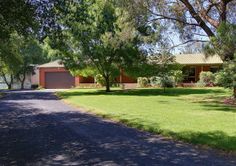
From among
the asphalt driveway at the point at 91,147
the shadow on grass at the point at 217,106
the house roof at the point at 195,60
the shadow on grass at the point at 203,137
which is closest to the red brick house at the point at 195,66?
the house roof at the point at 195,60

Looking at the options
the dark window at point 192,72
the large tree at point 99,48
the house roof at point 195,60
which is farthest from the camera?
the dark window at point 192,72

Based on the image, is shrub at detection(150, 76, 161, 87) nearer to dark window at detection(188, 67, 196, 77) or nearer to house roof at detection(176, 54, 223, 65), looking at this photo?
house roof at detection(176, 54, 223, 65)

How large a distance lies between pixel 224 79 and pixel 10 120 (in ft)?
42.0

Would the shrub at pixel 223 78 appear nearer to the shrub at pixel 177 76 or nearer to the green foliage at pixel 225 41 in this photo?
the green foliage at pixel 225 41

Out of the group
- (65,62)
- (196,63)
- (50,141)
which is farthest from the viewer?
(196,63)

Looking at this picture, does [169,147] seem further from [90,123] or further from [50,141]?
[90,123]

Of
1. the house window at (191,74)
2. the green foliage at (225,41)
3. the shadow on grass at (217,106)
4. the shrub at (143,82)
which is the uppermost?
the green foliage at (225,41)

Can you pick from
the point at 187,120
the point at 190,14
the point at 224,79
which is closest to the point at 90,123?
the point at 187,120

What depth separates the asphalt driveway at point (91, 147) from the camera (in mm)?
8898

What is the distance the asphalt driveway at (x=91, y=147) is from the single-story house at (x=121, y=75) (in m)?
36.1

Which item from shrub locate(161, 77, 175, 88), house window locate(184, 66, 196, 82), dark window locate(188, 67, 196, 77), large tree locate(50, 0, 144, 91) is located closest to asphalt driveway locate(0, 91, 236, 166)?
large tree locate(50, 0, 144, 91)

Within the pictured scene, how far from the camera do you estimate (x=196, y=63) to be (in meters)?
50.3

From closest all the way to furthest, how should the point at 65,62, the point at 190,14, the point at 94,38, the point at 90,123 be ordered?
the point at 90,123, the point at 190,14, the point at 94,38, the point at 65,62

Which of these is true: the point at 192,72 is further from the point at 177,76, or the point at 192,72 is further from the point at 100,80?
the point at 100,80
